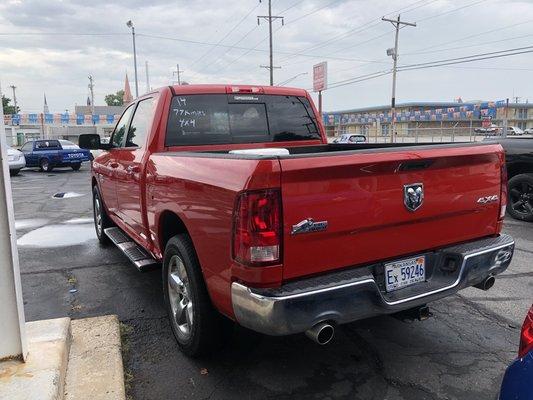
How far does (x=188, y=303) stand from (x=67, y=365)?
2.98ft

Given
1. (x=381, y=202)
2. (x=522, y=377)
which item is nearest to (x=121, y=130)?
(x=381, y=202)

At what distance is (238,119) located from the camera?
4773 mm

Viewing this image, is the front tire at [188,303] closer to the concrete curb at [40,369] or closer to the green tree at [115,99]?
the concrete curb at [40,369]

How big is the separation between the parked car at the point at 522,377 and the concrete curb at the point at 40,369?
229cm

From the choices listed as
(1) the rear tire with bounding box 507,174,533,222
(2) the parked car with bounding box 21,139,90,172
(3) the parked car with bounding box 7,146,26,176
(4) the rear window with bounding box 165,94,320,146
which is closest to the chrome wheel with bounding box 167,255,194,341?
(4) the rear window with bounding box 165,94,320,146

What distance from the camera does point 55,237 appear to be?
773cm

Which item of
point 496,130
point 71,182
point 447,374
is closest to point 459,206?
point 447,374

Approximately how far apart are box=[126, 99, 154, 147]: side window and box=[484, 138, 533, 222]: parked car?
6401 mm

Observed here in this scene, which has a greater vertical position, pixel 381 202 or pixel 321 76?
pixel 321 76

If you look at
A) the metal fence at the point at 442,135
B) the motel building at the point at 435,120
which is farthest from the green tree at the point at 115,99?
the metal fence at the point at 442,135

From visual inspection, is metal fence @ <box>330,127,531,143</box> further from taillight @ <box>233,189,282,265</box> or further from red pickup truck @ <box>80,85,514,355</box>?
taillight @ <box>233,189,282,265</box>

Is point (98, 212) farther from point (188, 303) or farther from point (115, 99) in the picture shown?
point (115, 99)

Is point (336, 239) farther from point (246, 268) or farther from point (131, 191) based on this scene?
point (131, 191)

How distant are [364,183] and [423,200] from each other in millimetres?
519
